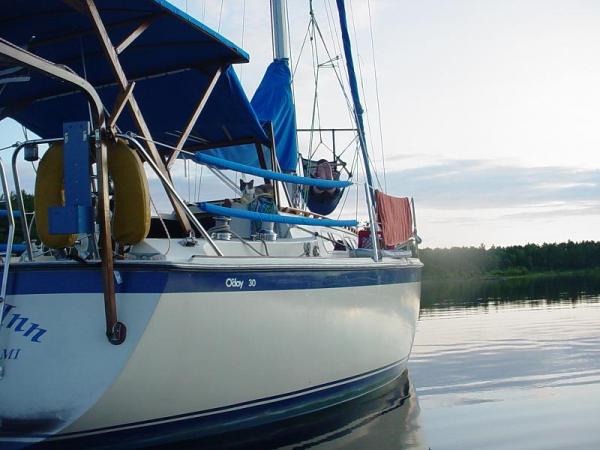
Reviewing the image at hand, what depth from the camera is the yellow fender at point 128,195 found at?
15.5 ft

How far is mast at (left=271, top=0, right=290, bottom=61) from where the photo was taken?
9109 mm

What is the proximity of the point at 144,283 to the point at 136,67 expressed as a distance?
292 centimetres

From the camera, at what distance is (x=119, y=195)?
476 centimetres

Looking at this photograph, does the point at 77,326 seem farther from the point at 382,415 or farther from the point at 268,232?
the point at 382,415

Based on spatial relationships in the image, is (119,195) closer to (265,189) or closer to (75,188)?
(75,188)

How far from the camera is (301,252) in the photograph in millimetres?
6402

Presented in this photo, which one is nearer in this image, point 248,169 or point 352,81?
point 248,169

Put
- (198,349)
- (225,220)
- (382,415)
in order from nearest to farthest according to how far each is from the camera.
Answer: (198,349) → (225,220) → (382,415)

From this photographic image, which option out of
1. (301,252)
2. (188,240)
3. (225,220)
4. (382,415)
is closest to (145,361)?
(188,240)

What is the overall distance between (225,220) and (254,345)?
1194mm

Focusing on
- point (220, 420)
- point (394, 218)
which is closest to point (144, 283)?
point (220, 420)

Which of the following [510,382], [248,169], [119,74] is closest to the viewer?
[119,74]

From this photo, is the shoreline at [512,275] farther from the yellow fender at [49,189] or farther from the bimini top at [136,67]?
the yellow fender at [49,189]

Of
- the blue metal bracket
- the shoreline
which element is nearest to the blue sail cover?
the blue metal bracket
